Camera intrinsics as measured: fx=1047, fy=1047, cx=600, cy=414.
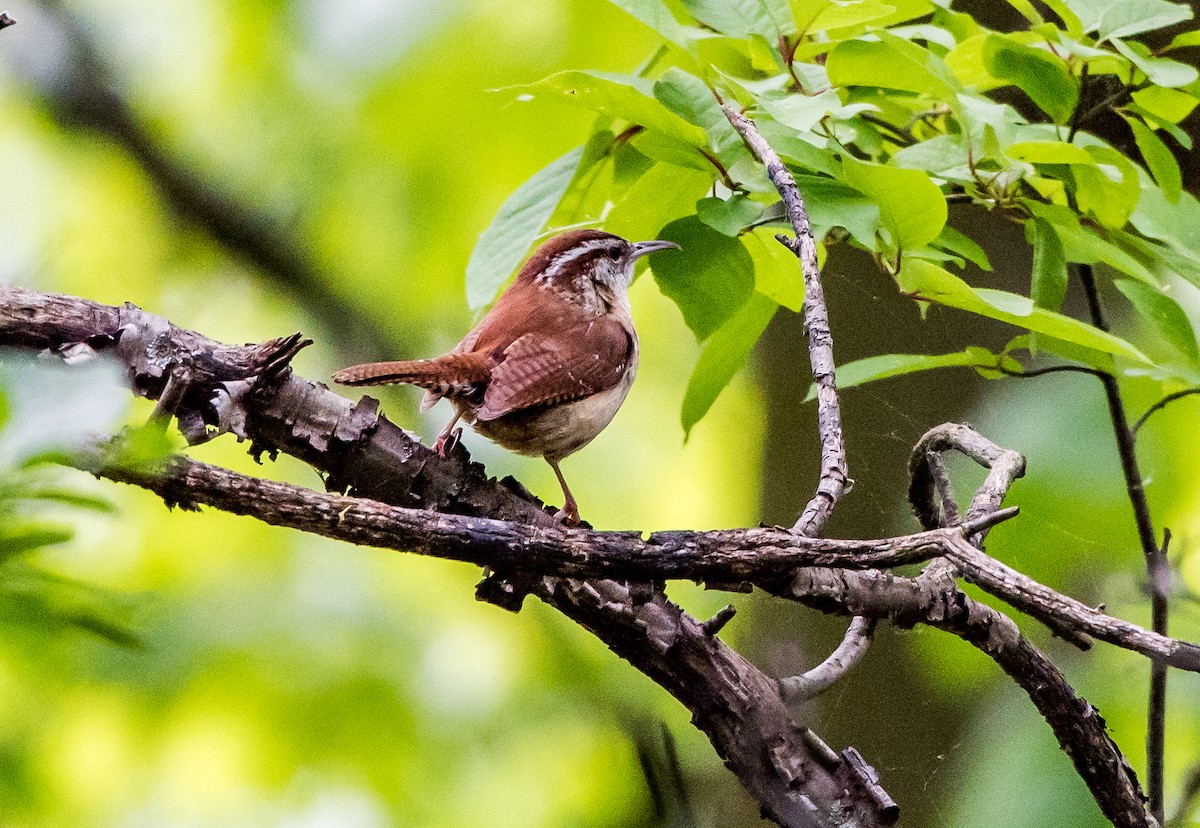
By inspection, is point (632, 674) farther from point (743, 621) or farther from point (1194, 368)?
point (1194, 368)

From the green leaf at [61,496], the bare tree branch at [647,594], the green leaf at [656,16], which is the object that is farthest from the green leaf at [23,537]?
the green leaf at [656,16]

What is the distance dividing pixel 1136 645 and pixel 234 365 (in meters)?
1.19

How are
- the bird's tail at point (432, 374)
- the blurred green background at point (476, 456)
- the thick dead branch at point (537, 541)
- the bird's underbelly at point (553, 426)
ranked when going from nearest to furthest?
the thick dead branch at point (537, 541), the bird's tail at point (432, 374), the bird's underbelly at point (553, 426), the blurred green background at point (476, 456)

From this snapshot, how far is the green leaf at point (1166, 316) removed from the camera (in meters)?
1.69

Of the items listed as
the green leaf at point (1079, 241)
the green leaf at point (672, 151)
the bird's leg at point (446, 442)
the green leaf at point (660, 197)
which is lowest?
the bird's leg at point (446, 442)

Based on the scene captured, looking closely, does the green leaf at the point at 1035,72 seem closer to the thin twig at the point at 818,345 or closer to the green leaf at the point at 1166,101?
the green leaf at the point at 1166,101

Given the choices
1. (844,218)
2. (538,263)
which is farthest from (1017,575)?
(538,263)

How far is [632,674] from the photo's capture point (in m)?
3.86

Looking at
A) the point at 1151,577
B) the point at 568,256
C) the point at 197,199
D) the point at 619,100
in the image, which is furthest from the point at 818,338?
the point at 197,199

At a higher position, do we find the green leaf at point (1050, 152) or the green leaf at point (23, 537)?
the green leaf at point (1050, 152)

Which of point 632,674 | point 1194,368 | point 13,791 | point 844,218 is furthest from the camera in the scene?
point 632,674

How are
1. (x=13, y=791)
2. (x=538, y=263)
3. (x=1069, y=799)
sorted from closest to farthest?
(x=13, y=791)
(x=1069, y=799)
(x=538, y=263)

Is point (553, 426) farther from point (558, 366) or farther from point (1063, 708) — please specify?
point (1063, 708)

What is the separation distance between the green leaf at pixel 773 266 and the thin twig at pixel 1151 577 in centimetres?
65
